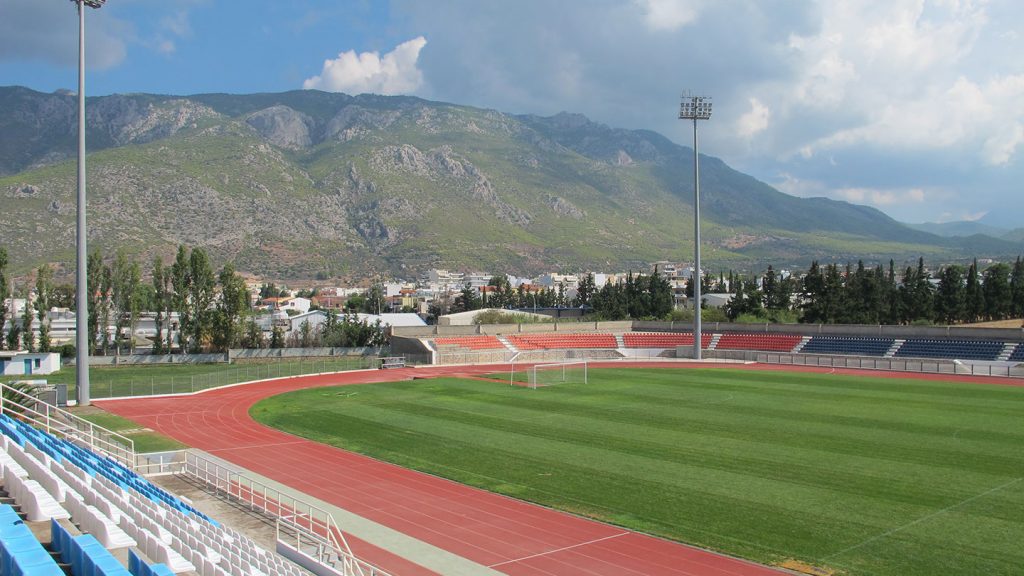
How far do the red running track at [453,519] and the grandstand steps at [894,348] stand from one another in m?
47.1

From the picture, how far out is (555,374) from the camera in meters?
48.1

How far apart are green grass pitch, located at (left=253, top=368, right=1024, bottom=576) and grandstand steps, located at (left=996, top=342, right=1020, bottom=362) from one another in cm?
1062

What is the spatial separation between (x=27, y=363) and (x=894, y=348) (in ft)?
213

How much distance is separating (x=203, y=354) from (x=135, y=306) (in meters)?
10.6

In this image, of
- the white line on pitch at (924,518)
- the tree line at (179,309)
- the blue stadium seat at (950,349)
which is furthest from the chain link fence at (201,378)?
the blue stadium seat at (950,349)

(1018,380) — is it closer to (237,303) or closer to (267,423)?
(267,423)

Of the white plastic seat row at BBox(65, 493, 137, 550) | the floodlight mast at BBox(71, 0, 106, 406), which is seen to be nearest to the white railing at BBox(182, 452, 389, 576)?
the white plastic seat row at BBox(65, 493, 137, 550)

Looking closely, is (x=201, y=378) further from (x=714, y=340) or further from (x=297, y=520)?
(x=714, y=340)

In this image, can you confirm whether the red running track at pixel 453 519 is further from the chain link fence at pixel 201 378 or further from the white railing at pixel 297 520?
the chain link fence at pixel 201 378

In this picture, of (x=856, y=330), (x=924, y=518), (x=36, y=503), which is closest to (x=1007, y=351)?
(x=856, y=330)

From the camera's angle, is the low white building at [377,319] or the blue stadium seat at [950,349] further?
the low white building at [377,319]

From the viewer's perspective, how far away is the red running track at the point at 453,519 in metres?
14.7

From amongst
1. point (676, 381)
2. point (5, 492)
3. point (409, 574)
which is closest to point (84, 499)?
point (5, 492)

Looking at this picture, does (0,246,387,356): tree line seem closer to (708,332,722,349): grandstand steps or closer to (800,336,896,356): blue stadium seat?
(708,332,722,349): grandstand steps
